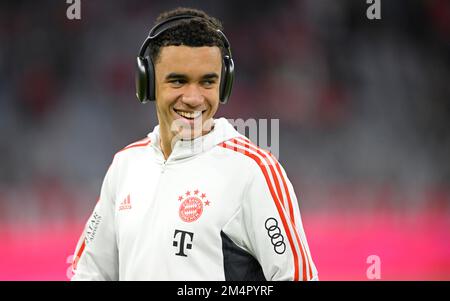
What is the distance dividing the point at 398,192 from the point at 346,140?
0.56 metres

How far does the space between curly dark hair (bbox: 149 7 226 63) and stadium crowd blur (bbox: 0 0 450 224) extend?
307 cm

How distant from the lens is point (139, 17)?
584cm

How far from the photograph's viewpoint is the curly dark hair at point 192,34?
2.37 meters

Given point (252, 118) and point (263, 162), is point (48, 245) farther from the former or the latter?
point (263, 162)

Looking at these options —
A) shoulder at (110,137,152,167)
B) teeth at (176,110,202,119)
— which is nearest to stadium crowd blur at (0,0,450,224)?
shoulder at (110,137,152,167)

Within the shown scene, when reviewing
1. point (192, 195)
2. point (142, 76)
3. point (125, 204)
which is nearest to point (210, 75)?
point (142, 76)

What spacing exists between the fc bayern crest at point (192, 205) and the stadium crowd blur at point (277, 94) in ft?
10.5

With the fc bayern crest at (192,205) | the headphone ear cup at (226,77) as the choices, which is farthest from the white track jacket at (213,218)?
the headphone ear cup at (226,77)

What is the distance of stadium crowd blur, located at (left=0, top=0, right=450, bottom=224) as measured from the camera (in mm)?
5547

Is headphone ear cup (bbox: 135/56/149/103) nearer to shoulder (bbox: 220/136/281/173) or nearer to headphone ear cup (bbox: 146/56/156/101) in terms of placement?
headphone ear cup (bbox: 146/56/156/101)

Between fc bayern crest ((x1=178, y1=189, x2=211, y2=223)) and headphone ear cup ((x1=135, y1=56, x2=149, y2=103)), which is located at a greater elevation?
headphone ear cup ((x1=135, y1=56, x2=149, y2=103))

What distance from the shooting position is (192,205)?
7.56 feet

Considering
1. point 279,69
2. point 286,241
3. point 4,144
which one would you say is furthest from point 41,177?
point 286,241

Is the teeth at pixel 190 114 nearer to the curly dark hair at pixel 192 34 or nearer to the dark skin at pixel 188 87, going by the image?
the dark skin at pixel 188 87
